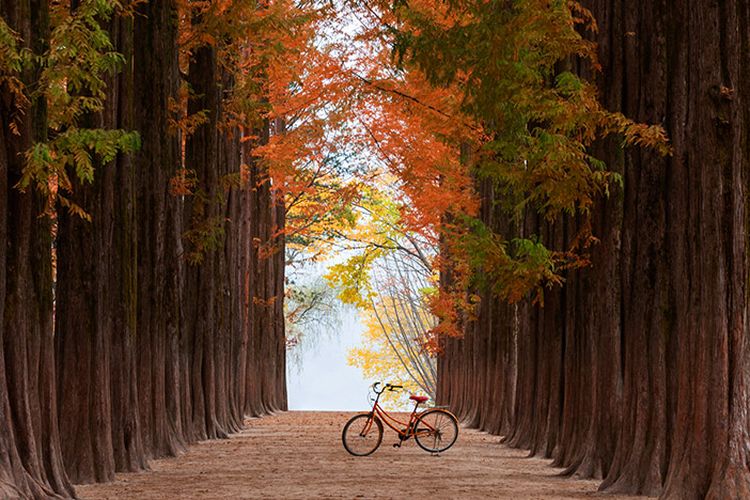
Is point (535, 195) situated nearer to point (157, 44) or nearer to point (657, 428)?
point (657, 428)

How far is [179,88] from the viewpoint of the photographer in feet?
70.3

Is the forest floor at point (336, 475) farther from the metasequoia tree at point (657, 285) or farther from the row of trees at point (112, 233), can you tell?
the metasequoia tree at point (657, 285)

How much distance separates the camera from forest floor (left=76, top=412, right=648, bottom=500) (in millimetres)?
14430

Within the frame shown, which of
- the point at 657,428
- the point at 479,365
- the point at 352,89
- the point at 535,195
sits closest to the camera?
the point at 657,428

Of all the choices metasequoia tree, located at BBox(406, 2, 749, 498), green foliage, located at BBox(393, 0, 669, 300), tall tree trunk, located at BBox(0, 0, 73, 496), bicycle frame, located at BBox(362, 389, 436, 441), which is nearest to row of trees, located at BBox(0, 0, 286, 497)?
tall tree trunk, located at BBox(0, 0, 73, 496)

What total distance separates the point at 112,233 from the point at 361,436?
6.63 meters

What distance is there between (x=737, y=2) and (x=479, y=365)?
20.3 m

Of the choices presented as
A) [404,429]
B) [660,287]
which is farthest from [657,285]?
[404,429]

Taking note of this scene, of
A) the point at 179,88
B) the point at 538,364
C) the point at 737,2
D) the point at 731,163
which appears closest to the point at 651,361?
the point at 731,163

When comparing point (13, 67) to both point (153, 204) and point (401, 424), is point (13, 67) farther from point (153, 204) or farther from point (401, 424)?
point (401, 424)

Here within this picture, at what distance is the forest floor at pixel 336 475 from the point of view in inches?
568

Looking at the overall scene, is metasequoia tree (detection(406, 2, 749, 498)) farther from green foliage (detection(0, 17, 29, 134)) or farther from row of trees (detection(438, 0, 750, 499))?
green foliage (detection(0, 17, 29, 134))

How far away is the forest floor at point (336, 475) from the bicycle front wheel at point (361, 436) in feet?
0.62

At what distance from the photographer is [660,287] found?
14.7 m
